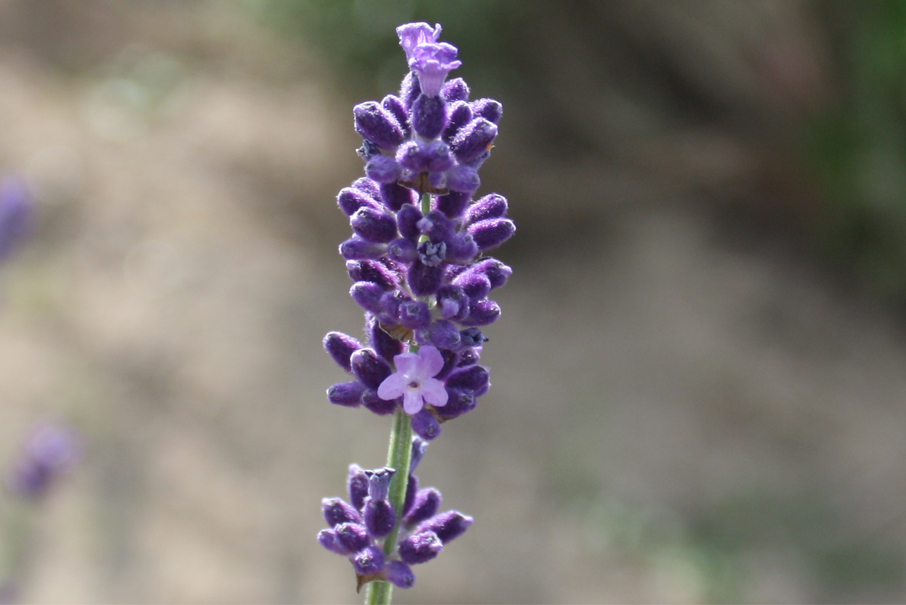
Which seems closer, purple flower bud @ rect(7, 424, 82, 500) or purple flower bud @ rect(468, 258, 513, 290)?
purple flower bud @ rect(468, 258, 513, 290)

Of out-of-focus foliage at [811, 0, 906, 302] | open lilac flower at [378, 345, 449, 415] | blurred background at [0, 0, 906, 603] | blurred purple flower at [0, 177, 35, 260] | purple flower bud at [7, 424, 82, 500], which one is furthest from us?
out-of-focus foliage at [811, 0, 906, 302]

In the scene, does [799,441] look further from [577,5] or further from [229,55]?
[229,55]

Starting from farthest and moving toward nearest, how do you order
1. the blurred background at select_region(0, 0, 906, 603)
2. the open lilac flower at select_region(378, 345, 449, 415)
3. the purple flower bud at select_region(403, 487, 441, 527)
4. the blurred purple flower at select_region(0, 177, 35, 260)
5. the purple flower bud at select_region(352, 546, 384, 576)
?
the blurred background at select_region(0, 0, 906, 603) < the blurred purple flower at select_region(0, 177, 35, 260) < the purple flower bud at select_region(403, 487, 441, 527) < the purple flower bud at select_region(352, 546, 384, 576) < the open lilac flower at select_region(378, 345, 449, 415)

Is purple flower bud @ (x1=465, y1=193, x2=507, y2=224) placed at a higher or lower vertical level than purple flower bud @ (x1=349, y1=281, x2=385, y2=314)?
higher

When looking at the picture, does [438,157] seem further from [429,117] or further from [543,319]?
[543,319]

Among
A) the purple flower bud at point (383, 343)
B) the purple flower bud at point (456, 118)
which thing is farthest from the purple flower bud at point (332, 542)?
the purple flower bud at point (456, 118)

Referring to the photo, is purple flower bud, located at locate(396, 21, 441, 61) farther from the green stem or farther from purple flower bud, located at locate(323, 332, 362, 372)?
purple flower bud, located at locate(323, 332, 362, 372)

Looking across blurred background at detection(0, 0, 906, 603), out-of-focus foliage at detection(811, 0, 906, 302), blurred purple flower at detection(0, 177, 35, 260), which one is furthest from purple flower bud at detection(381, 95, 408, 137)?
out-of-focus foliage at detection(811, 0, 906, 302)

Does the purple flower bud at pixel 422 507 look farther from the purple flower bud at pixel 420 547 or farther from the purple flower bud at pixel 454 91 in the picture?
the purple flower bud at pixel 454 91
